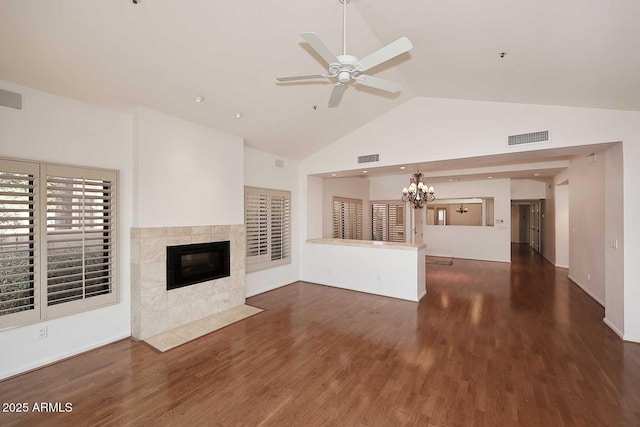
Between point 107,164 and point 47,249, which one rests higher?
Answer: point 107,164

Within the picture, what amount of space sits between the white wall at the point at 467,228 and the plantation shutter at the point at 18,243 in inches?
347

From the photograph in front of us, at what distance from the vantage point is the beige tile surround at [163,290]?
3.59 m

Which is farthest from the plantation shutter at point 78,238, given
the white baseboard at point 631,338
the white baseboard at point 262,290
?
the white baseboard at point 631,338

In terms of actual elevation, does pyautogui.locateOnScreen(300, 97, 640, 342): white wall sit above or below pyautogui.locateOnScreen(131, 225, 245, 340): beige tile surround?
above

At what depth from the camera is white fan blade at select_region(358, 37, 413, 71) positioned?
1965mm

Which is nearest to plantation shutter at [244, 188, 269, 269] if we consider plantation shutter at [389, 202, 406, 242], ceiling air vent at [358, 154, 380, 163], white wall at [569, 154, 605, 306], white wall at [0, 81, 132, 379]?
white wall at [0, 81, 132, 379]

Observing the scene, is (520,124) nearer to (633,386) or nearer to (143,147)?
(633,386)

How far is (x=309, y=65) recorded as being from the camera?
3.46 meters

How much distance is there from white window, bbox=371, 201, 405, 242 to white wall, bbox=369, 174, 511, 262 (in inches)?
12.1

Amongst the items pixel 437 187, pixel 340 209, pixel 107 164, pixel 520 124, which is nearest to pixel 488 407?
pixel 520 124

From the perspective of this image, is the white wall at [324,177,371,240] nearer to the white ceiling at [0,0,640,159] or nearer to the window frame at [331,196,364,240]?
the window frame at [331,196,364,240]

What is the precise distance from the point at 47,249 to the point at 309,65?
3.76 meters

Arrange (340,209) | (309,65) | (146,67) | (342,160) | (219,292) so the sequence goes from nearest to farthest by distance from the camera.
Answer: (146,67) → (309,65) → (219,292) → (342,160) → (340,209)

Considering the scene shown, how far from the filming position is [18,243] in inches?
111
